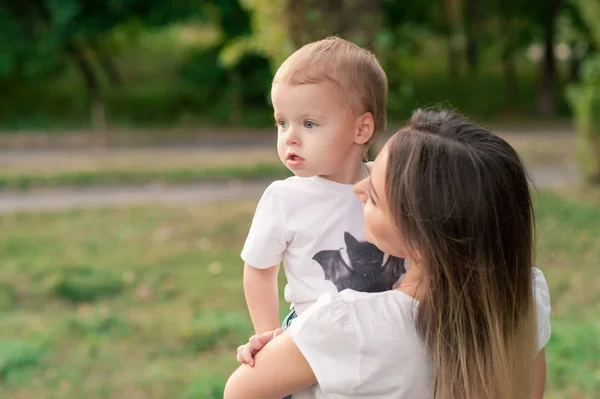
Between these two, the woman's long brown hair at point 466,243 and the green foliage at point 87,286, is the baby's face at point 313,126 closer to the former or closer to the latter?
the woman's long brown hair at point 466,243

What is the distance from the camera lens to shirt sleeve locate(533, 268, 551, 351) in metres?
1.91

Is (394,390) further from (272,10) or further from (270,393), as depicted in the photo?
(272,10)

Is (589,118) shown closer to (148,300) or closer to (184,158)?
(148,300)

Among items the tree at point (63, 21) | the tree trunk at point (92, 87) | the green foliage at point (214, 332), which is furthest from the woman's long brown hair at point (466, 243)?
the tree trunk at point (92, 87)

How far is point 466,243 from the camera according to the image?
1.70m

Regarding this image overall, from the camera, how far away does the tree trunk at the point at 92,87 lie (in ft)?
65.7

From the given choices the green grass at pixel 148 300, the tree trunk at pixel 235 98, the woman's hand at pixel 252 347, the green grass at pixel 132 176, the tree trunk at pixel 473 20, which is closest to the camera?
the woman's hand at pixel 252 347

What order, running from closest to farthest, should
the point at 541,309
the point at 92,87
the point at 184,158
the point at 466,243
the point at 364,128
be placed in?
the point at 466,243, the point at 541,309, the point at 364,128, the point at 184,158, the point at 92,87

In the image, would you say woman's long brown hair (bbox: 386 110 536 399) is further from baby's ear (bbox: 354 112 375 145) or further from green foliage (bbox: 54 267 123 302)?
green foliage (bbox: 54 267 123 302)

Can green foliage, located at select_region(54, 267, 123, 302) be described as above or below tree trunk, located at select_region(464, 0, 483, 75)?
below

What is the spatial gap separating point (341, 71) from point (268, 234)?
1.32ft

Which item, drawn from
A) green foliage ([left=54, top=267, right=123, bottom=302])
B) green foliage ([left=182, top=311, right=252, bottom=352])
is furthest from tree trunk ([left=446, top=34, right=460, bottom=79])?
green foliage ([left=182, top=311, right=252, bottom=352])

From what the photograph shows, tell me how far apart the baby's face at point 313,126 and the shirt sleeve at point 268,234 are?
89mm

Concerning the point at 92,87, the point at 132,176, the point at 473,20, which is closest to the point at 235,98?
the point at 92,87
